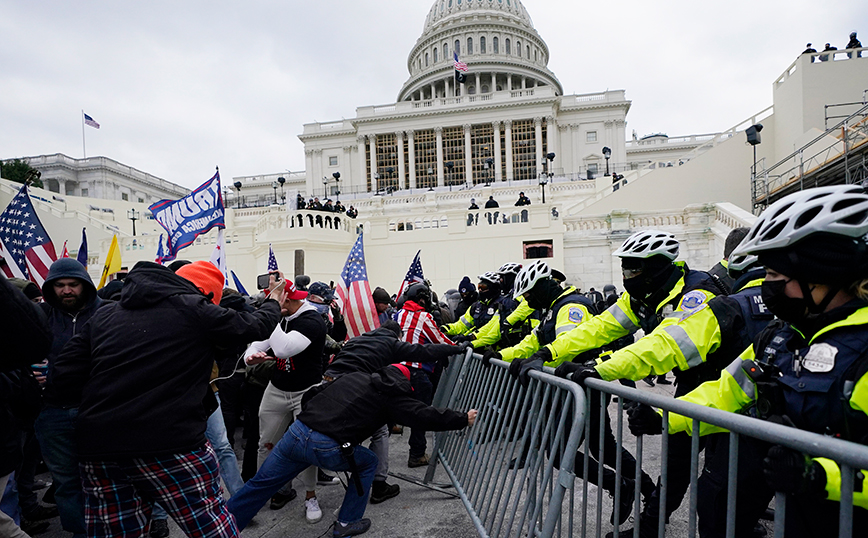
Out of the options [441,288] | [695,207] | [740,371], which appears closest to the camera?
[740,371]

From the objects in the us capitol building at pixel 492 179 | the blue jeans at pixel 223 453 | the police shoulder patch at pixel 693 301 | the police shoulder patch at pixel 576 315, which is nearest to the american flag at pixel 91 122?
the us capitol building at pixel 492 179

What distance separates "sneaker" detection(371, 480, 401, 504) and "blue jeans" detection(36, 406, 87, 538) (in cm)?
202

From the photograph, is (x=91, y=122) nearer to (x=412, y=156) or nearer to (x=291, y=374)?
(x=412, y=156)

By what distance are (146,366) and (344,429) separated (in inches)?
52.3

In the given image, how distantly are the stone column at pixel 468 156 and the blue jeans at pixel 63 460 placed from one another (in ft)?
178

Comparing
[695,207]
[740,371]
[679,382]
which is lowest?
[679,382]

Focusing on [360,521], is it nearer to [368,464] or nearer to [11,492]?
[368,464]

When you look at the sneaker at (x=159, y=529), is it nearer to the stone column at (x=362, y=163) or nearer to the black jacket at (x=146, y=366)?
the black jacket at (x=146, y=366)

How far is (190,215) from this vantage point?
7184mm

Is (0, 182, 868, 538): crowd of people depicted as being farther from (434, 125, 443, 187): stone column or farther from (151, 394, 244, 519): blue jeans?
(434, 125, 443, 187): stone column

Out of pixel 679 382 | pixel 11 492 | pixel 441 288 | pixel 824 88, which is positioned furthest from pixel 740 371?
pixel 824 88

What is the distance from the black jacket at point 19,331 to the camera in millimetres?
2318

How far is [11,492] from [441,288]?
15.3 m

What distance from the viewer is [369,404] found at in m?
3.37
